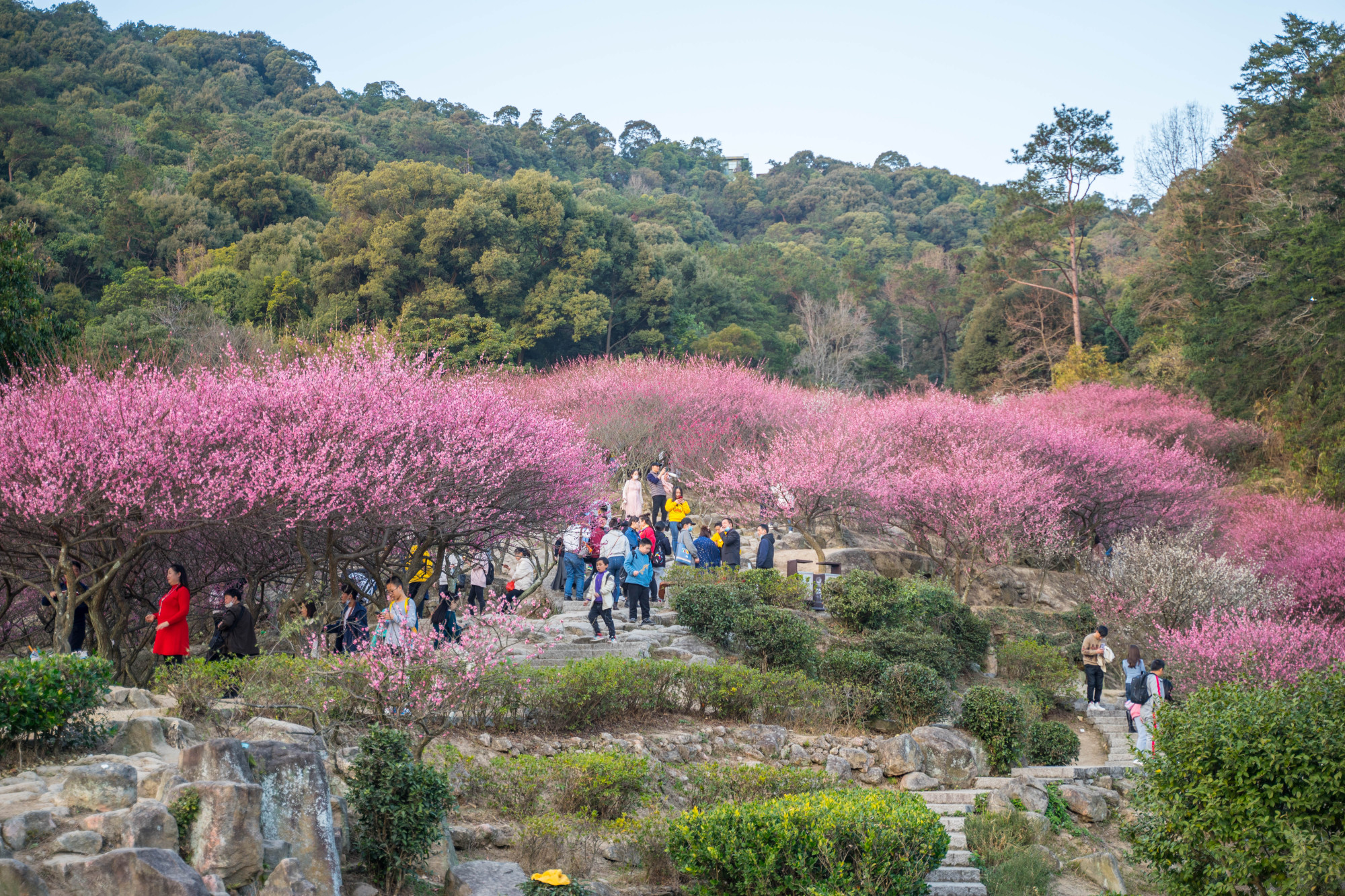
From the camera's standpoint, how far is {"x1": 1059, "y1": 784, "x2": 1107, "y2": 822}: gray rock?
1102 cm

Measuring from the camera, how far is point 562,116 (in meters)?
84.7

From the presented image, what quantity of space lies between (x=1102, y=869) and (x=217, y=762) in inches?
321

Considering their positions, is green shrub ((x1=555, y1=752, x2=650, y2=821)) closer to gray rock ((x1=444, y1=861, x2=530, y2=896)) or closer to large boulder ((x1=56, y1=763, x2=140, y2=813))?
gray rock ((x1=444, y1=861, x2=530, y2=896))

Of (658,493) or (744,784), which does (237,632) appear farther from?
(658,493)

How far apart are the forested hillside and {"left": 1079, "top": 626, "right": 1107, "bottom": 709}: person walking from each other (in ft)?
34.8

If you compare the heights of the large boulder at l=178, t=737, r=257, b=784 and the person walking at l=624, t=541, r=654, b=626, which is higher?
the large boulder at l=178, t=737, r=257, b=784

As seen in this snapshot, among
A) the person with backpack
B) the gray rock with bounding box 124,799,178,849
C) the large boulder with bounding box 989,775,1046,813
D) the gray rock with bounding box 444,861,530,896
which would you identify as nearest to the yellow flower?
the gray rock with bounding box 444,861,530,896

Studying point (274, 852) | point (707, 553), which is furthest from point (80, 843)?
point (707, 553)

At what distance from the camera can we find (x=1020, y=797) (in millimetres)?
10578

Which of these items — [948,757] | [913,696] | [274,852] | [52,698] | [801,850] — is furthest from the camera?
[913,696]

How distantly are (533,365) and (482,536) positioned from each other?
24.9 m

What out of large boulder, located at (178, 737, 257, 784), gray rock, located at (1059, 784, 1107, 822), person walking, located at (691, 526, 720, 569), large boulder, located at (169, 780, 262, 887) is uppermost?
large boulder, located at (178, 737, 257, 784)

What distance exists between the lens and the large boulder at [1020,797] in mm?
10284

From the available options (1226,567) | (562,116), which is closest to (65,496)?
(1226,567)
